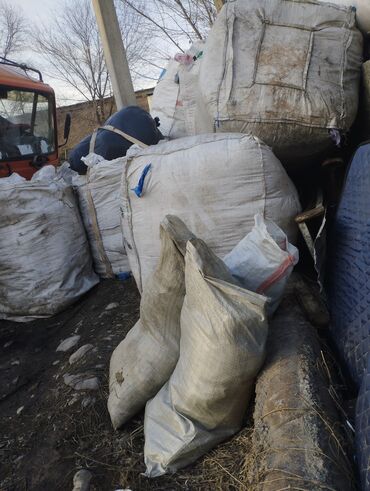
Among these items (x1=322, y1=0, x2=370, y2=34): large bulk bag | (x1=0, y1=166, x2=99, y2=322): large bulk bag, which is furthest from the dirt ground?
(x1=322, y1=0, x2=370, y2=34): large bulk bag

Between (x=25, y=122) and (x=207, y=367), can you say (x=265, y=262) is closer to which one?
(x=207, y=367)

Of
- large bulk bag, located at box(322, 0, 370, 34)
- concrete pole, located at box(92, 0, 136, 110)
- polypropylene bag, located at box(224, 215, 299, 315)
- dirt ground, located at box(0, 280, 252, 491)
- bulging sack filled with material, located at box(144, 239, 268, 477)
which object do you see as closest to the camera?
bulging sack filled with material, located at box(144, 239, 268, 477)

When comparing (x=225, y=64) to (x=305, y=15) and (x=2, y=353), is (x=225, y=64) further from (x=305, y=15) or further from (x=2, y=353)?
(x=2, y=353)

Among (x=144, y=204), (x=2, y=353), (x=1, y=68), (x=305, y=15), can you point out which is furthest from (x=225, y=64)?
(x=1, y=68)

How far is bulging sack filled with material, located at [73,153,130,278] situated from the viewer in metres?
2.59

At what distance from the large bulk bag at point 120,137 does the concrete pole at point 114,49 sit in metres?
1.51

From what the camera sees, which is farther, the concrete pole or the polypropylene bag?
the concrete pole

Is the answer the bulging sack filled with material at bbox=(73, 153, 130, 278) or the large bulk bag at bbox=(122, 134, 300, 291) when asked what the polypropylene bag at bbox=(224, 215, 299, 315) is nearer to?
the large bulk bag at bbox=(122, 134, 300, 291)

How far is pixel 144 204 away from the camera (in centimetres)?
204

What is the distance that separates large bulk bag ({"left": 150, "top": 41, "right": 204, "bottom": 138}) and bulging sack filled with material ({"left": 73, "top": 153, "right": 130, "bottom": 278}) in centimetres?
88

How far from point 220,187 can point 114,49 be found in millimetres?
2990

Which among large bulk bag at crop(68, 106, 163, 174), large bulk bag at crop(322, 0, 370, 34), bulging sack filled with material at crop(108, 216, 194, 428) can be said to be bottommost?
bulging sack filled with material at crop(108, 216, 194, 428)

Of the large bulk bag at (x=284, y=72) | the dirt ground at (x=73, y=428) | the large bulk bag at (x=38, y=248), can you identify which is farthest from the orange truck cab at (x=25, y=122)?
the large bulk bag at (x=284, y=72)

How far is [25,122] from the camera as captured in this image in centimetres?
370
